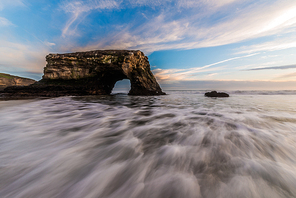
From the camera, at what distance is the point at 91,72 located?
16.8 m

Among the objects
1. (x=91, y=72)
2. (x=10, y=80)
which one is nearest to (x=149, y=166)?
(x=91, y=72)

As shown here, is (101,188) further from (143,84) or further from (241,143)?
(143,84)

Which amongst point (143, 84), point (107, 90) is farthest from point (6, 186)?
point (107, 90)

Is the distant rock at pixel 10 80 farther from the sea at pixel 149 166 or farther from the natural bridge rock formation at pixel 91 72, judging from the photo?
the sea at pixel 149 166

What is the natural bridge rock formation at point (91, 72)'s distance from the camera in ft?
49.3

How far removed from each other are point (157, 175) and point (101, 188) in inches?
19.5

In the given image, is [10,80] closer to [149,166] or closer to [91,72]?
[91,72]

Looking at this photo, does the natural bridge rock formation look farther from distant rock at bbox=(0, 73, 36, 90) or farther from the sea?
distant rock at bbox=(0, 73, 36, 90)

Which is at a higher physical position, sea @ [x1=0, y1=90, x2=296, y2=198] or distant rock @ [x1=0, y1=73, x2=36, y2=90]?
distant rock @ [x1=0, y1=73, x2=36, y2=90]

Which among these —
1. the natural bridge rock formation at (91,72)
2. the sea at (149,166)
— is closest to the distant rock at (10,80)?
the natural bridge rock formation at (91,72)

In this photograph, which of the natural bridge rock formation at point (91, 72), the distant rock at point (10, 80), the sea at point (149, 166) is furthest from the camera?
the distant rock at point (10, 80)

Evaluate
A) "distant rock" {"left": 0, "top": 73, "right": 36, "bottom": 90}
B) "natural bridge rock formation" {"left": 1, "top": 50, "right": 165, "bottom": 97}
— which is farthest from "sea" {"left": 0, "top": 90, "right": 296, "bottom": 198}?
Result: "distant rock" {"left": 0, "top": 73, "right": 36, "bottom": 90}

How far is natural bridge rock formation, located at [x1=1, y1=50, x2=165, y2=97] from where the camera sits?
15.0 metres

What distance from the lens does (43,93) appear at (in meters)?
13.7
